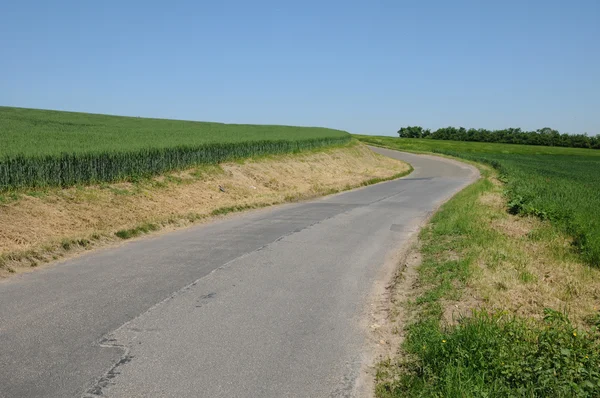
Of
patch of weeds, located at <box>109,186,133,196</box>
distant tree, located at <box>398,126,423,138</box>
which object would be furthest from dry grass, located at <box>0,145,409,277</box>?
distant tree, located at <box>398,126,423,138</box>

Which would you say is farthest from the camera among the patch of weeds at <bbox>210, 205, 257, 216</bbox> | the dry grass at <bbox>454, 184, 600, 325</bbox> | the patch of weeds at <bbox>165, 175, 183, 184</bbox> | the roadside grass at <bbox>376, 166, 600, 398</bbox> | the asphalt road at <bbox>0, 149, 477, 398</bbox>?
the patch of weeds at <bbox>165, 175, 183, 184</bbox>

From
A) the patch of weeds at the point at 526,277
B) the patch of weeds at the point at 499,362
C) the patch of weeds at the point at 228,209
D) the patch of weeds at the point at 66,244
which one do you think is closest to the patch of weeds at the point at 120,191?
the patch of weeds at the point at 228,209

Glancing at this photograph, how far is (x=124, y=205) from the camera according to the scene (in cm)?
1638

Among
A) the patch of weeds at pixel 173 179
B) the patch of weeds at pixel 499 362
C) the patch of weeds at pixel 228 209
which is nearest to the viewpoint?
the patch of weeds at pixel 499 362

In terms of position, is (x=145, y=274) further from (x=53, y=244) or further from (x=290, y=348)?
(x=290, y=348)

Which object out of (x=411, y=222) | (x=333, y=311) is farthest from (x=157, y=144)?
(x=333, y=311)

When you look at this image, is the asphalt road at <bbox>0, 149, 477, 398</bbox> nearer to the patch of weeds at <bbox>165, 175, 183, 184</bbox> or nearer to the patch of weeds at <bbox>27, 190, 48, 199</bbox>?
the patch of weeds at <bbox>27, 190, 48, 199</bbox>

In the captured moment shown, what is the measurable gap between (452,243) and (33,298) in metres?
8.73

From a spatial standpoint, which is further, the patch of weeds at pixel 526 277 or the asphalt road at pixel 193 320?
the patch of weeds at pixel 526 277

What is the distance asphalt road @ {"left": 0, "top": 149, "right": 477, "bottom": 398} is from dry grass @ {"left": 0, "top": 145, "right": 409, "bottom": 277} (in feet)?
2.74

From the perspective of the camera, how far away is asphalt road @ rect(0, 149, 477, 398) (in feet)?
18.6

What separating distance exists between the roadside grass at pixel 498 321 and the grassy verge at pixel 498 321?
1 centimetres

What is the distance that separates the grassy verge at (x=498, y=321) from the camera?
5.49 metres

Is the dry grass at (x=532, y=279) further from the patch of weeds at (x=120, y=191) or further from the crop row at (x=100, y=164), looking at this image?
the crop row at (x=100, y=164)
